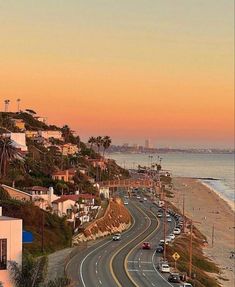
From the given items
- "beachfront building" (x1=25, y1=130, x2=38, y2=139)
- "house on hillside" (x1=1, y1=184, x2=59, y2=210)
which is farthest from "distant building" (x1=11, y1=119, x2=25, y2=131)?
"house on hillside" (x1=1, y1=184, x2=59, y2=210)

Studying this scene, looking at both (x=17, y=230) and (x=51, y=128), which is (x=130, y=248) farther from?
(x=51, y=128)

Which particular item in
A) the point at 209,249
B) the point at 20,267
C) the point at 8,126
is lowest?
the point at 209,249

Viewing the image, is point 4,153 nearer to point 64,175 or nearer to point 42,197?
point 42,197

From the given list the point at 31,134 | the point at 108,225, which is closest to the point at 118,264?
the point at 108,225

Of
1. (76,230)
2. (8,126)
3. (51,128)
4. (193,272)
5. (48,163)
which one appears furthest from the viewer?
(51,128)

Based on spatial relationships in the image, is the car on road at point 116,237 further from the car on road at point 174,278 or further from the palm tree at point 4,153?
the car on road at point 174,278

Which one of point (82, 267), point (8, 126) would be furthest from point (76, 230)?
point (8, 126)
